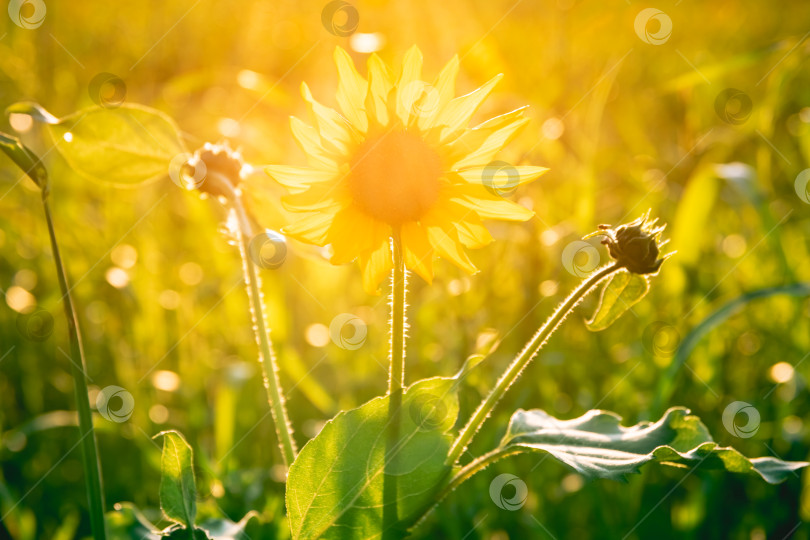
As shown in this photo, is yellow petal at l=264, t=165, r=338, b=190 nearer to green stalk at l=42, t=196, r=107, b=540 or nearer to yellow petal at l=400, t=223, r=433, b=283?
yellow petal at l=400, t=223, r=433, b=283

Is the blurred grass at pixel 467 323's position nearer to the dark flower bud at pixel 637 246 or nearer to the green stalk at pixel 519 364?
the green stalk at pixel 519 364

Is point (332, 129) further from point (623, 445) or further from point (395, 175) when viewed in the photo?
point (623, 445)

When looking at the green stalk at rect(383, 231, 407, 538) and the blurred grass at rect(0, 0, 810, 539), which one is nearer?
the green stalk at rect(383, 231, 407, 538)

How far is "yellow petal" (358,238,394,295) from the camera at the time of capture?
957 mm

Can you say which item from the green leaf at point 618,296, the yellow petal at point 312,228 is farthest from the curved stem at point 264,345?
the green leaf at point 618,296

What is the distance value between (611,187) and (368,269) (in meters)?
2.23

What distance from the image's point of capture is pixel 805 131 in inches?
82.1

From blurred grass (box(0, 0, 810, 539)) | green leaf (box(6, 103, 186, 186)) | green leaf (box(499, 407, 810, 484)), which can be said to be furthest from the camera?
blurred grass (box(0, 0, 810, 539))

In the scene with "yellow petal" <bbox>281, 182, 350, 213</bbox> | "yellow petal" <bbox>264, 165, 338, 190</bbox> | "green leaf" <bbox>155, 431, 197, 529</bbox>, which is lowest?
"green leaf" <bbox>155, 431, 197, 529</bbox>

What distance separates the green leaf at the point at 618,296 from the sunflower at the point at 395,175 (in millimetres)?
177

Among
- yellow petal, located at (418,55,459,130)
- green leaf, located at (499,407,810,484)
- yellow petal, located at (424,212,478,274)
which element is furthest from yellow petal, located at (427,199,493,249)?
green leaf, located at (499,407,810,484)

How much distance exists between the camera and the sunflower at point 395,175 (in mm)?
903

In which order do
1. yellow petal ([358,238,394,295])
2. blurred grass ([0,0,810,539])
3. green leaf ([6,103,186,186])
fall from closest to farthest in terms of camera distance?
yellow petal ([358,238,394,295]) < green leaf ([6,103,186,186]) < blurred grass ([0,0,810,539])

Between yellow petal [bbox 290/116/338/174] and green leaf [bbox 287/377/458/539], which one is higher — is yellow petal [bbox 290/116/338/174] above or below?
above
